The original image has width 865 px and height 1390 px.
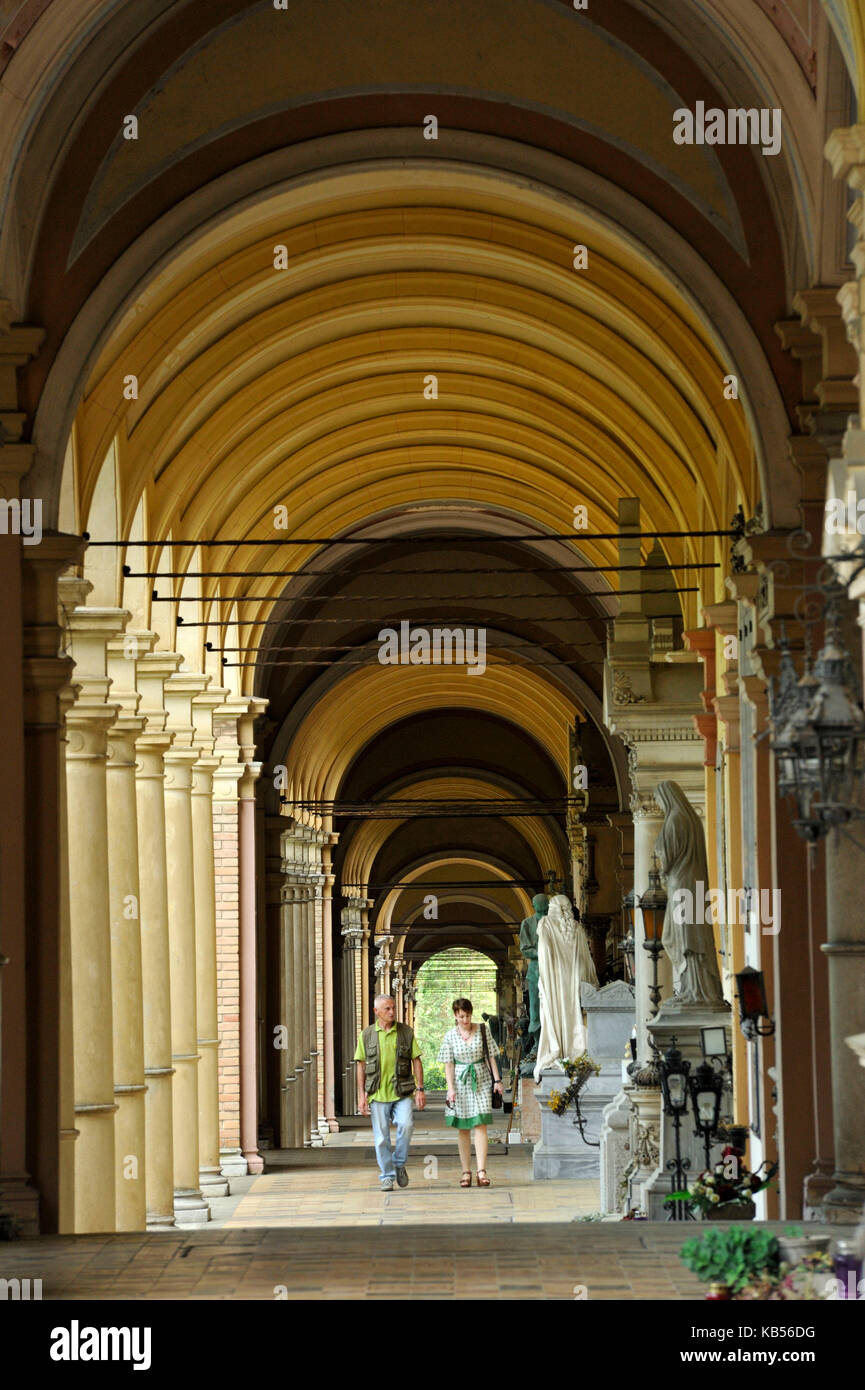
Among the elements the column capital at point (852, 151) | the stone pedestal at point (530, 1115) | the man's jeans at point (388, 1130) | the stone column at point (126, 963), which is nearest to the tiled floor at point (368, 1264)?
the column capital at point (852, 151)

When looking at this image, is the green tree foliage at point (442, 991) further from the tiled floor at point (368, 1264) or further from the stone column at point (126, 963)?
the tiled floor at point (368, 1264)

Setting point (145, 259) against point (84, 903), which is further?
point (84, 903)

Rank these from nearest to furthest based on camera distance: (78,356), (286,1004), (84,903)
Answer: (78,356), (84,903), (286,1004)

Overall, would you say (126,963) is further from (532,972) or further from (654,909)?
(532,972)

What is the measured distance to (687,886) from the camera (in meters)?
12.8

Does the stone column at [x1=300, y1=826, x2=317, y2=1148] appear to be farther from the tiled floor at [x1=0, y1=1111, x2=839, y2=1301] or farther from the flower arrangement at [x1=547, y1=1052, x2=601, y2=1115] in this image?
the tiled floor at [x1=0, y1=1111, x2=839, y2=1301]

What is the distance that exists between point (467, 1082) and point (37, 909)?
21.0 feet

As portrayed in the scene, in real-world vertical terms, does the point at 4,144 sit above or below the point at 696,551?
above

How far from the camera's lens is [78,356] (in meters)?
12.2

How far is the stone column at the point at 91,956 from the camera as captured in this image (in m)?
13.9

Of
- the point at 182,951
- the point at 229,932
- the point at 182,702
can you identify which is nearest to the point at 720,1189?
the point at 182,951
